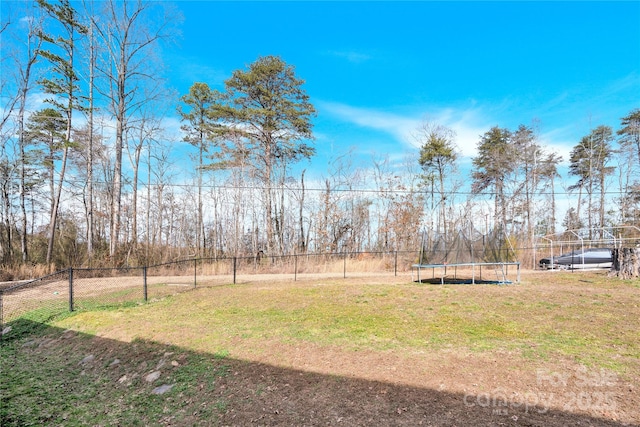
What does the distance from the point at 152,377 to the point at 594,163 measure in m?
31.2

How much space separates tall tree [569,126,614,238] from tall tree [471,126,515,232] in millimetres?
5539

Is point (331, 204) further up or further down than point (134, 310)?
further up

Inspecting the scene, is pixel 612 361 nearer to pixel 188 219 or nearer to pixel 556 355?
pixel 556 355

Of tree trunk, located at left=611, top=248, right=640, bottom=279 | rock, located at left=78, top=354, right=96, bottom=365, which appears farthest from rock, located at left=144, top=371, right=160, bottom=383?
tree trunk, located at left=611, top=248, right=640, bottom=279

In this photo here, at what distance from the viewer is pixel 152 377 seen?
4.39 meters

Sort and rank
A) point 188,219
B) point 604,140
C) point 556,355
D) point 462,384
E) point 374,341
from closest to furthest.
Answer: point 462,384 → point 556,355 → point 374,341 → point 188,219 → point 604,140

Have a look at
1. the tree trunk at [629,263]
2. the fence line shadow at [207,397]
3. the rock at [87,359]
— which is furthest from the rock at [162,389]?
the tree trunk at [629,263]

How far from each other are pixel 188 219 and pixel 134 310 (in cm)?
1632

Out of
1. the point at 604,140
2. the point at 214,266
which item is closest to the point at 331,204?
the point at 214,266

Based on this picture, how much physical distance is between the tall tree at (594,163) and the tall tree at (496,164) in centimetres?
554

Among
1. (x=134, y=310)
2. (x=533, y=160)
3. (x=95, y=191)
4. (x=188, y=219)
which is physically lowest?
(x=134, y=310)

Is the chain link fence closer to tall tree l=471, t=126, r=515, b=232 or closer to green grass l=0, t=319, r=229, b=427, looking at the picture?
A: green grass l=0, t=319, r=229, b=427

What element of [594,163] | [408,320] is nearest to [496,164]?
[594,163]

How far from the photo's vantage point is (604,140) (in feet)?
80.5
